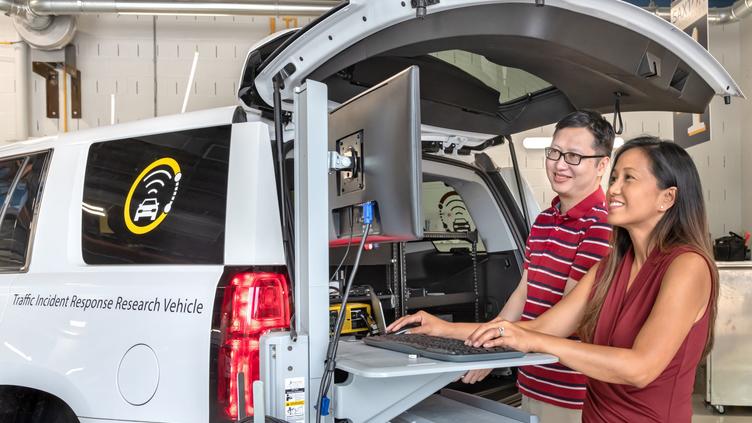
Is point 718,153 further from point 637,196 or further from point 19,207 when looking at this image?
point 19,207

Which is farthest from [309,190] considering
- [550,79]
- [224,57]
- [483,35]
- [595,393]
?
[224,57]

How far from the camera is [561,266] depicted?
2.16 meters

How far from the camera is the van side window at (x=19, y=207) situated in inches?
102

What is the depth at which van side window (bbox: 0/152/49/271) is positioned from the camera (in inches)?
102

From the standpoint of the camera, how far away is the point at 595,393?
1.67 meters

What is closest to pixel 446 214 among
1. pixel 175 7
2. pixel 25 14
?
pixel 175 7

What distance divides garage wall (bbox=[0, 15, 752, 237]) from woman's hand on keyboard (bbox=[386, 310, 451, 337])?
19.0 feet

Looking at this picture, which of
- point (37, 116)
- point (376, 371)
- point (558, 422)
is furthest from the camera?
point (37, 116)

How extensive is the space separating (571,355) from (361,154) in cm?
69

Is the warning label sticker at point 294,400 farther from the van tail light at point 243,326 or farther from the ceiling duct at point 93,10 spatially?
the ceiling duct at point 93,10

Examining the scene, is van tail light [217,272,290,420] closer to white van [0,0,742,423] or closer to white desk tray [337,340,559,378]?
white van [0,0,742,423]

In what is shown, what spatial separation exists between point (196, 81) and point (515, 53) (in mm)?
5891

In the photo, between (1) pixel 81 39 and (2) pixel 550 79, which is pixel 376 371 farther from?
(1) pixel 81 39

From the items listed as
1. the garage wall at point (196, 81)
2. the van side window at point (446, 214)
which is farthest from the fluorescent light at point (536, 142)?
the van side window at point (446, 214)
